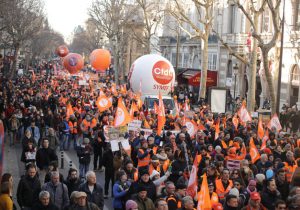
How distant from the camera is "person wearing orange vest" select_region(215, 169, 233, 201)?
32.6ft

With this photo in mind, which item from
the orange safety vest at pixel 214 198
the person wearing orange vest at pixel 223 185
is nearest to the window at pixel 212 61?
the person wearing orange vest at pixel 223 185

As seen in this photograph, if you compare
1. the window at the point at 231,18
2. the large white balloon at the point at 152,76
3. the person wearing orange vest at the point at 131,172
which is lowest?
the person wearing orange vest at the point at 131,172

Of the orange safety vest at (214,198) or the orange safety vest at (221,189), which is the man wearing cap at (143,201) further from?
the orange safety vest at (221,189)

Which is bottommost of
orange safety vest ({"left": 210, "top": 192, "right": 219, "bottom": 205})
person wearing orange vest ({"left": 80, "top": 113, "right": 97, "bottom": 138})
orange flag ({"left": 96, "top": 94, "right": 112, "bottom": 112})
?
orange safety vest ({"left": 210, "top": 192, "right": 219, "bottom": 205})

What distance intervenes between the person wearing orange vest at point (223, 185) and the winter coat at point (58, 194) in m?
2.58

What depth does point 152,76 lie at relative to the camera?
29344mm

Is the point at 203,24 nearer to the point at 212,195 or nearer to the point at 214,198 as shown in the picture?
the point at 212,195

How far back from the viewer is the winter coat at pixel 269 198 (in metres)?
9.17

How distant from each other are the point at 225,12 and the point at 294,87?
12.7 meters

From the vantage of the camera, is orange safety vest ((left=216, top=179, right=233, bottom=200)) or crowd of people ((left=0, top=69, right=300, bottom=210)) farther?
orange safety vest ((left=216, top=179, right=233, bottom=200))

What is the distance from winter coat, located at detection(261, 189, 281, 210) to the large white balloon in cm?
1996

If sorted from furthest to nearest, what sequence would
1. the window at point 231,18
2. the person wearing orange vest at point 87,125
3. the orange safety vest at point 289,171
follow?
the window at point 231,18 → the person wearing orange vest at point 87,125 → the orange safety vest at point 289,171

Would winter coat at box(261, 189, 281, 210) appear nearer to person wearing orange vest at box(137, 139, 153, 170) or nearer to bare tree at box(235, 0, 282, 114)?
person wearing orange vest at box(137, 139, 153, 170)

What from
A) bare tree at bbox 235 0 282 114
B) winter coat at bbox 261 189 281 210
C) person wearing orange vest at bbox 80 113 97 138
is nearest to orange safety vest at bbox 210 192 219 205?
winter coat at bbox 261 189 281 210
